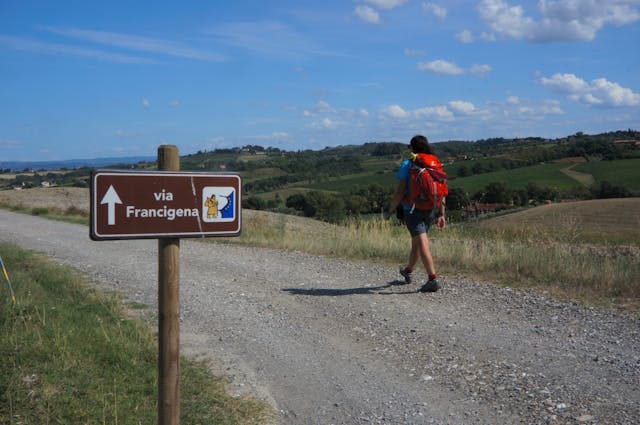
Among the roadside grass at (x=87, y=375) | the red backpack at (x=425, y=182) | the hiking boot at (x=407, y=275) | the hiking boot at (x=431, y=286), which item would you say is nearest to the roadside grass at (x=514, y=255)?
the hiking boot at (x=407, y=275)

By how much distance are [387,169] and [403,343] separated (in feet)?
217

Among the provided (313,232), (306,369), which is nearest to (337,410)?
(306,369)

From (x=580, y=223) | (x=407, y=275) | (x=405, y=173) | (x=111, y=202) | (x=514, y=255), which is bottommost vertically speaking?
(x=407, y=275)

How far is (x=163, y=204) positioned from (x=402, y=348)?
3.16 metres

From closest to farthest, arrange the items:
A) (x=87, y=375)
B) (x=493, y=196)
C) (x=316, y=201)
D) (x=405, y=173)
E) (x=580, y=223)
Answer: (x=87, y=375), (x=405, y=173), (x=580, y=223), (x=493, y=196), (x=316, y=201)

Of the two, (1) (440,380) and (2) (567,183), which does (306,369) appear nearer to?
(1) (440,380)

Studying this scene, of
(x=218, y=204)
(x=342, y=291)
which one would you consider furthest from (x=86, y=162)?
(x=218, y=204)

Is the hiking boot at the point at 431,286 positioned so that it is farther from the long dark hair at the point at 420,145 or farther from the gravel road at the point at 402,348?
the long dark hair at the point at 420,145

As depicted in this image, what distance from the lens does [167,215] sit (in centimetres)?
280

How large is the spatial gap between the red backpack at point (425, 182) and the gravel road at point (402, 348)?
1.15 m

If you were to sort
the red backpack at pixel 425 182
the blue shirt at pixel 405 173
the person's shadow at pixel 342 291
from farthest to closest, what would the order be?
1. the person's shadow at pixel 342 291
2. the blue shirt at pixel 405 173
3. the red backpack at pixel 425 182

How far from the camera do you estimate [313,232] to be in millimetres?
13695

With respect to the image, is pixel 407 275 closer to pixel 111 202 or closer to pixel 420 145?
pixel 420 145

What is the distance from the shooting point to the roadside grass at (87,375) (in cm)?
369
